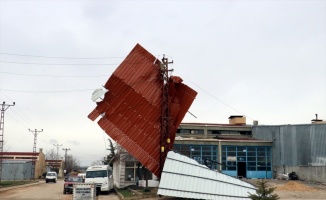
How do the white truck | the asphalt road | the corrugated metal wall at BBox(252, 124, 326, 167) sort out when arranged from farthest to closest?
the corrugated metal wall at BBox(252, 124, 326, 167) → the white truck → the asphalt road

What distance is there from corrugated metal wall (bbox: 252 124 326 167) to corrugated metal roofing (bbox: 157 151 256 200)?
27.0 m

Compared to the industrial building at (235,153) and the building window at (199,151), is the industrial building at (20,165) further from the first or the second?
the industrial building at (235,153)

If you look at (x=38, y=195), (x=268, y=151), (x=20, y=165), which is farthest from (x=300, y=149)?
(x=20, y=165)

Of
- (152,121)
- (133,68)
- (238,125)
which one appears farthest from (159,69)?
(238,125)

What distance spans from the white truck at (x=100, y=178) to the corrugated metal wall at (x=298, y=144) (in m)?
27.3

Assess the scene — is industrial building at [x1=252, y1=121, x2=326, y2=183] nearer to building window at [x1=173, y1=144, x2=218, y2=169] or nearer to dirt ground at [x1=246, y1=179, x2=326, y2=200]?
building window at [x1=173, y1=144, x2=218, y2=169]

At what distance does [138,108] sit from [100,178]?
1071 cm

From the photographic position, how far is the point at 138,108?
2703 centimetres

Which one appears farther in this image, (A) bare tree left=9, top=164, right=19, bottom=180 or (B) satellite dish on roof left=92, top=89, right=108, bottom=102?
(A) bare tree left=9, top=164, right=19, bottom=180

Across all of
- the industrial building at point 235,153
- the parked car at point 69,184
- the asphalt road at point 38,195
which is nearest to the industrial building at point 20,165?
the asphalt road at point 38,195

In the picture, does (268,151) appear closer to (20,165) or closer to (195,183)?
(195,183)

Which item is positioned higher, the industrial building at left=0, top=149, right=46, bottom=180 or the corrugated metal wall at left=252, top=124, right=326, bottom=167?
the corrugated metal wall at left=252, top=124, right=326, bottom=167

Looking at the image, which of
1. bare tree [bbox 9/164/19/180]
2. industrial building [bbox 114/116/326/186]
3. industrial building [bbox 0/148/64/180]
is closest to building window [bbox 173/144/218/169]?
industrial building [bbox 114/116/326/186]

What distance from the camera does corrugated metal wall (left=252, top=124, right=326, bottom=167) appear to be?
48.4 metres
